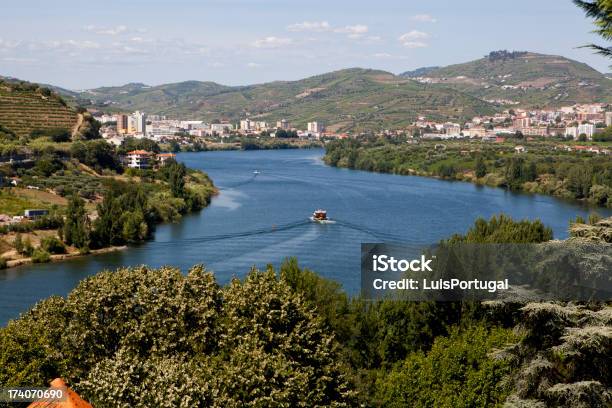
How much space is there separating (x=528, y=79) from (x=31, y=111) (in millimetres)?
90606

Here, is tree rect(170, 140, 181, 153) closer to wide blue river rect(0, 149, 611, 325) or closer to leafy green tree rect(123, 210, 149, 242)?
wide blue river rect(0, 149, 611, 325)

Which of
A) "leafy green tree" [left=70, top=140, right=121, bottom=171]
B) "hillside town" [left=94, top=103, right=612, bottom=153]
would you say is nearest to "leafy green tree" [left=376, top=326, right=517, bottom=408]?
"leafy green tree" [left=70, top=140, right=121, bottom=171]

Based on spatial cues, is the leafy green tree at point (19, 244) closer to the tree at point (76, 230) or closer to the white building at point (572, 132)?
the tree at point (76, 230)

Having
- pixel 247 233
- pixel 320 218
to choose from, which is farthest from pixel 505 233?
pixel 320 218

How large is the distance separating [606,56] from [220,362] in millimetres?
3404

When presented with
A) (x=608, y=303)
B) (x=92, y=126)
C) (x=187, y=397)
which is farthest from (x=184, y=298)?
(x=92, y=126)

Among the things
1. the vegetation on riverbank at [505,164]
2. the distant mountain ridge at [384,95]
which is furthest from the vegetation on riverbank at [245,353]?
the distant mountain ridge at [384,95]

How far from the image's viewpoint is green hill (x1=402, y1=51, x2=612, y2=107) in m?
93.4

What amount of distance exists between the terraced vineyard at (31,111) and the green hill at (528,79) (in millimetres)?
67613

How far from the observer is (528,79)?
111 metres

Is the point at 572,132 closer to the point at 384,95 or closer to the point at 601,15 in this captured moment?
the point at 384,95

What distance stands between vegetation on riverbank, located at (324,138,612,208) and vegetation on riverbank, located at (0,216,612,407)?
71.6ft

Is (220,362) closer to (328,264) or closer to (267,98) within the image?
(328,264)

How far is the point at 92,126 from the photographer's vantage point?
1331 inches
